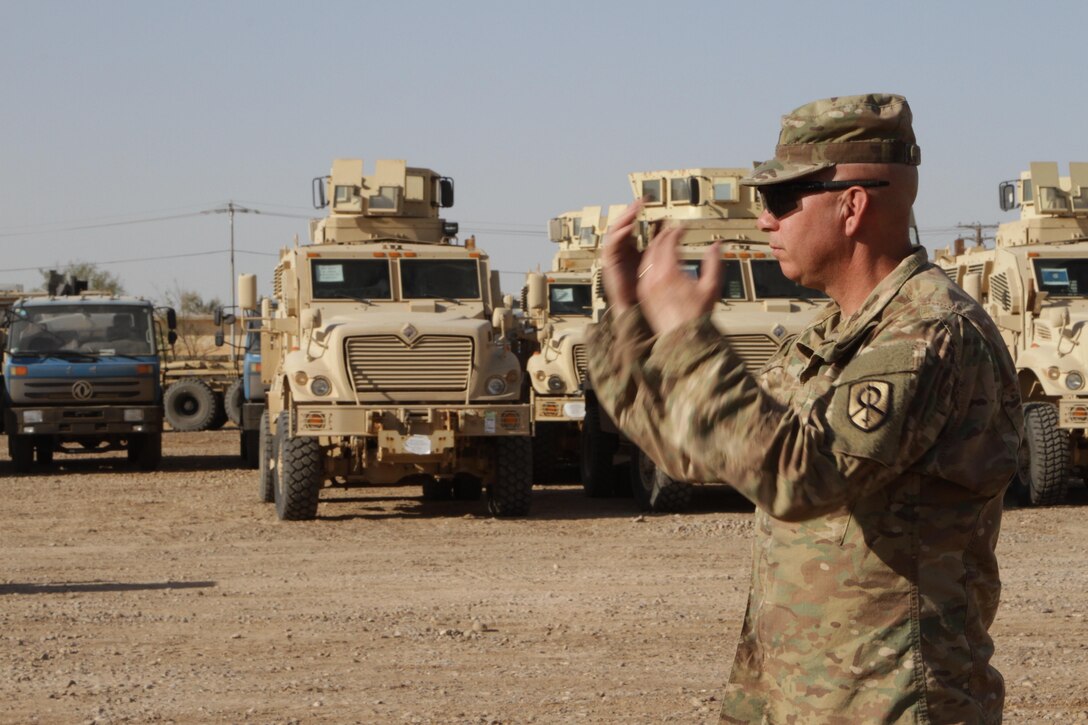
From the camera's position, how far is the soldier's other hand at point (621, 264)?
2066 mm

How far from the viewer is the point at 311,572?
9.90 meters

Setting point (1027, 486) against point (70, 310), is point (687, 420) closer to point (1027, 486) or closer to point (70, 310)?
point (1027, 486)

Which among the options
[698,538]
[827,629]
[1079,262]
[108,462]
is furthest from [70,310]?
[827,629]

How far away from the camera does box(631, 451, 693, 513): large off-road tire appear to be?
13047 mm

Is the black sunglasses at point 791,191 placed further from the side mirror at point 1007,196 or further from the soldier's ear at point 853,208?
the side mirror at point 1007,196


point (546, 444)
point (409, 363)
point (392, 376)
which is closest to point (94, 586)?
point (392, 376)

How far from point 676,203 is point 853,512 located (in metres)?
13.7

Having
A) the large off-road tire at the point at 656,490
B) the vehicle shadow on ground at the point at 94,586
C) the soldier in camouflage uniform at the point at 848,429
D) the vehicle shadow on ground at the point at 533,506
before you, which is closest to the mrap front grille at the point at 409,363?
the vehicle shadow on ground at the point at 533,506

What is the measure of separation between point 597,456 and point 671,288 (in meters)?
13.0

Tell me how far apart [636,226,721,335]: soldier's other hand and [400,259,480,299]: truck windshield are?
1155cm

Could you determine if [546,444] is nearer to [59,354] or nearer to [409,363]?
[409,363]

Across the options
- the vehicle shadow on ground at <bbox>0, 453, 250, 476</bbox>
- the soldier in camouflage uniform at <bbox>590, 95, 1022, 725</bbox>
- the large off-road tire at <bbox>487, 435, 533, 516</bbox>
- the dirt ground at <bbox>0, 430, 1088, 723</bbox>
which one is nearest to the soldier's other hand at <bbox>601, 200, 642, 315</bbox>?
the soldier in camouflage uniform at <bbox>590, 95, 1022, 725</bbox>

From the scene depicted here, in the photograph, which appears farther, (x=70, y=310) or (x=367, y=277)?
(x=70, y=310)

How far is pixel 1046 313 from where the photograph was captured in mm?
13828
